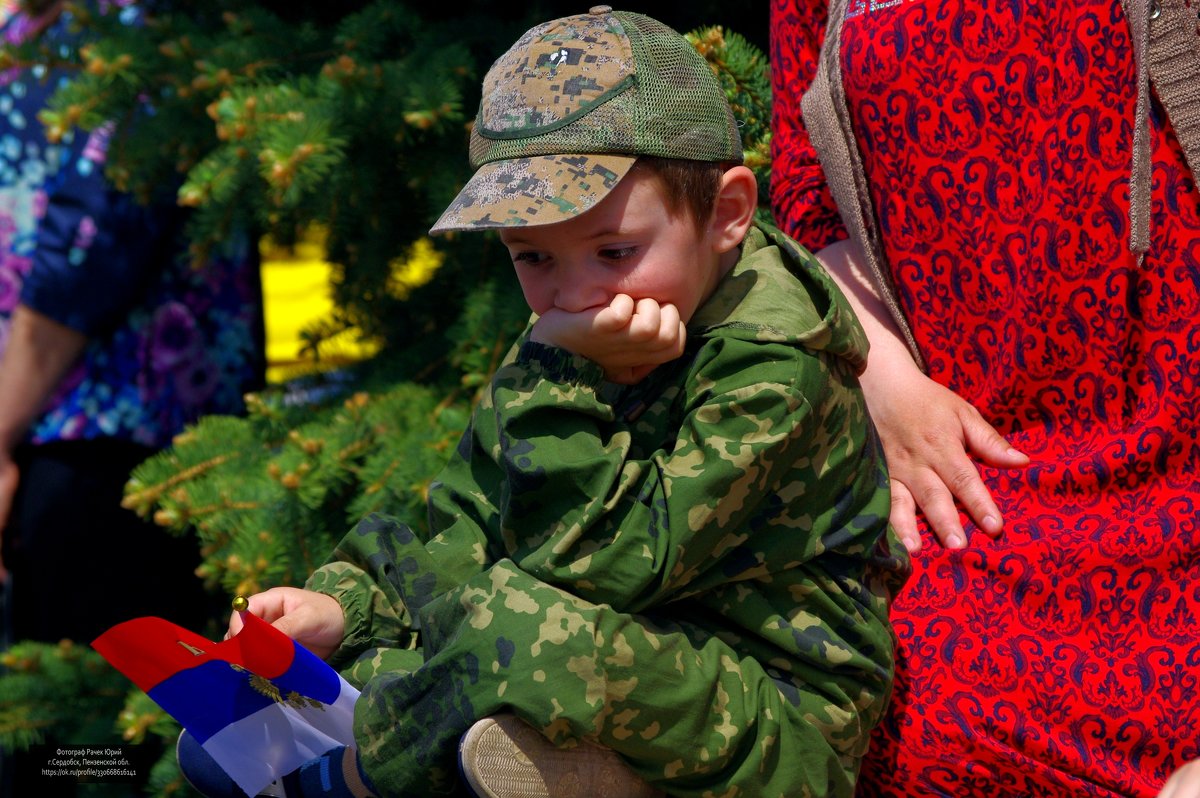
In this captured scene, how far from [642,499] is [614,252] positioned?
0.29 m

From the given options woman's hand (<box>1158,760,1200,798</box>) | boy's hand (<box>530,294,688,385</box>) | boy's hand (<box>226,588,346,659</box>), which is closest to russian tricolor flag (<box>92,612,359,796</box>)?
boy's hand (<box>226,588,346,659</box>)

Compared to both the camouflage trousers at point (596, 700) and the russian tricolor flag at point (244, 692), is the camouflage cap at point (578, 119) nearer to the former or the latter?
the camouflage trousers at point (596, 700)

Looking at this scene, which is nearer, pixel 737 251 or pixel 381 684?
pixel 381 684

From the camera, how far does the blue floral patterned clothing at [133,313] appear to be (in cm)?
298

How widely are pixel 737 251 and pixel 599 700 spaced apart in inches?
24.4

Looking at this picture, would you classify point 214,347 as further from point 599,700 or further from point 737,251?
point 599,700

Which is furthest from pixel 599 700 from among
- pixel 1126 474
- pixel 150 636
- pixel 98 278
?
pixel 98 278

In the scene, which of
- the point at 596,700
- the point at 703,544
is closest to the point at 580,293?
the point at 703,544

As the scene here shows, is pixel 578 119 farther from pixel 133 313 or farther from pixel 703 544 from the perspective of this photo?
pixel 133 313

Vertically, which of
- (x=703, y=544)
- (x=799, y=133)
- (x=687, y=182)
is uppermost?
(x=687, y=182)

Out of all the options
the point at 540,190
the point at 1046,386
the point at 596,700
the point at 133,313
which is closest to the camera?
the point at 596,700

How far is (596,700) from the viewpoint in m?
1.37

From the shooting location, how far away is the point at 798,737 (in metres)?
1.50

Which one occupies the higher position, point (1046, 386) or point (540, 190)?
point (540, 190)
